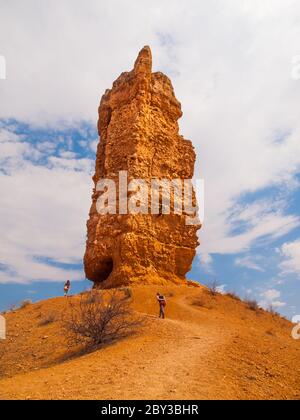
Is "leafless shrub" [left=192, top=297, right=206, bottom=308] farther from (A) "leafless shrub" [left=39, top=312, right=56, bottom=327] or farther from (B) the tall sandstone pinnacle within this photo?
(A) "leafless shrub" [left=39, top=312, right=56, bottom=327]

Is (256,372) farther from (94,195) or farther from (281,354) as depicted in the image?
(94,195)

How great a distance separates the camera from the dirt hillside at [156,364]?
5.84 metres

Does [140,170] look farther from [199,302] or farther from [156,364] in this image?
[156,364]

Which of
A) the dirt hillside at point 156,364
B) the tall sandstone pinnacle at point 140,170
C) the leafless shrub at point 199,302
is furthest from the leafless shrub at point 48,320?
the leafless shrub at point 199,302

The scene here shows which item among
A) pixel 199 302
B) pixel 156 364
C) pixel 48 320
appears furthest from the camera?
pixel 199 302

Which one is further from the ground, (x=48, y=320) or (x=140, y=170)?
(x=140, y=170)

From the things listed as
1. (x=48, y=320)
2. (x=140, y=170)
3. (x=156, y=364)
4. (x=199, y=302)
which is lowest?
(x=156, y=364)

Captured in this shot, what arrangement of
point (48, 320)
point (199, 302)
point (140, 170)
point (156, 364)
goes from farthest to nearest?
point (140, 170)
point (199, 302)
point (48, 320)
point (156, 364)

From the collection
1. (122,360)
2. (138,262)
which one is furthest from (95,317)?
(138,262)

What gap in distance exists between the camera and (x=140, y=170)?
19.8 meters

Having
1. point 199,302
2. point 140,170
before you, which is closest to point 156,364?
point 199,302

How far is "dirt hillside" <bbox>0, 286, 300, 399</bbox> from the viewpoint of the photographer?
584 cm

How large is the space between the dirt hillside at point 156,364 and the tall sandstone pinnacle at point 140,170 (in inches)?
189

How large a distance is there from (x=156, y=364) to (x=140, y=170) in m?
13.7
